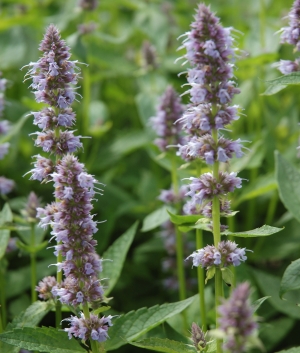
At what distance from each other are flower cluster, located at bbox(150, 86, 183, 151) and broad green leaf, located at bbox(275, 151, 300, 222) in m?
0.83

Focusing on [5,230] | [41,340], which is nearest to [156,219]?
[5,230]

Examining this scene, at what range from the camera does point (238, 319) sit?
1.83 m

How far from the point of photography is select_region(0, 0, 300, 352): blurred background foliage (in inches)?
167

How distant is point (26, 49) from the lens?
6570 millimetres

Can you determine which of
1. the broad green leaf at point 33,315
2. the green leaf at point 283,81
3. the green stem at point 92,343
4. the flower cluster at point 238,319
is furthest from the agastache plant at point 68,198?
the green leaf at point 283,81

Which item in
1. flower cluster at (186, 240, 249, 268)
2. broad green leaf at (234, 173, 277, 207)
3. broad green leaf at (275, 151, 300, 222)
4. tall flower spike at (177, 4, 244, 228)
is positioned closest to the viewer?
tall flower spike at (177, 4, 244, 228)

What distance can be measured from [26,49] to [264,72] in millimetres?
2831

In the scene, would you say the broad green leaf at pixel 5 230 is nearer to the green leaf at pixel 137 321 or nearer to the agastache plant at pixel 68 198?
the agastache plant at pixel 68 198

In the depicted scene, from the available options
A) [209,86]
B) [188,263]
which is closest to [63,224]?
[209,86]

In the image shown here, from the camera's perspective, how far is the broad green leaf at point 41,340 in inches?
99.7

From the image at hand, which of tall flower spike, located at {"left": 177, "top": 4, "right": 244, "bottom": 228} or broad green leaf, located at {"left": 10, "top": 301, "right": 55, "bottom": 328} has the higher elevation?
tall flower spike, located at {"left": 177, "top": 4, "right": 244, "bottom": 228}

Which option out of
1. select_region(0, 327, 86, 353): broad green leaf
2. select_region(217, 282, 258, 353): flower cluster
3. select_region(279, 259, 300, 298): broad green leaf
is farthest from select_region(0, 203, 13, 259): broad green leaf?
select_region(217, 282, 258, 353): flower cluster

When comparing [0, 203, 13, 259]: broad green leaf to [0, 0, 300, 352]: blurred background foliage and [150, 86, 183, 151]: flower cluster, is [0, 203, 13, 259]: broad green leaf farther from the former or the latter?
[150, 86, 183, 151]: flower cluster

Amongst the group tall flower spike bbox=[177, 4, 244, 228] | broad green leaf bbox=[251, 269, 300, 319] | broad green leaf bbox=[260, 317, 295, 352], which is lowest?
broad green leaf bbox=[260, 317, 295, 352]
